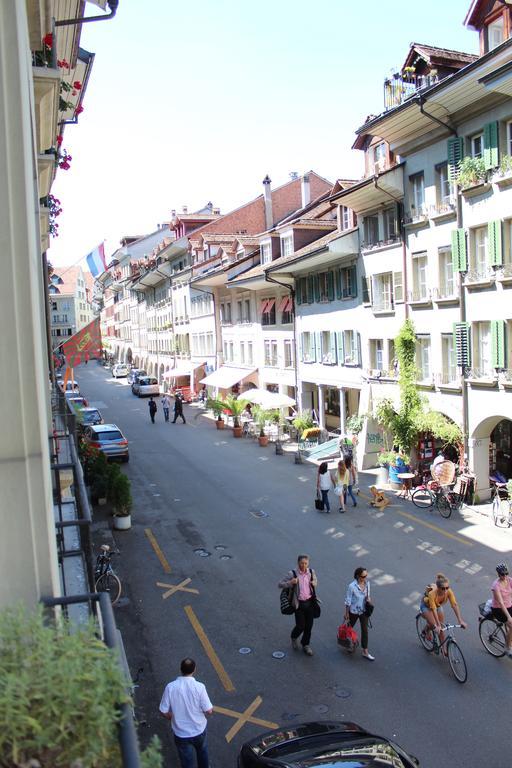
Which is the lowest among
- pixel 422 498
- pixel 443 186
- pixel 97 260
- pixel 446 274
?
pixel 422 498

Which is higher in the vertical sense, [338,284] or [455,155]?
[455,155]

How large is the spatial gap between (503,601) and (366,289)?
18369 millimetres

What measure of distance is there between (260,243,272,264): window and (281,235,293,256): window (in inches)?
38.8

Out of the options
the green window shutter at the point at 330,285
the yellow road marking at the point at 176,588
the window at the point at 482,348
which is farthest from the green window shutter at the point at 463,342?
the yellow road marking at the point at 176,588

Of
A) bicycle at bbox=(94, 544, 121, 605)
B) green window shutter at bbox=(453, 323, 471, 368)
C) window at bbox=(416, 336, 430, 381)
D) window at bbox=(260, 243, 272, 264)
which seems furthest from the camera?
window at bbox=(260, 243, 272, 264)

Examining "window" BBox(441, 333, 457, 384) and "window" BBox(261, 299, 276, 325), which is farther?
"window" BBox(261, 299, 276, 325)

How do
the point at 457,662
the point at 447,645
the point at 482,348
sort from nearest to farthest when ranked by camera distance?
the point at 457,662, the point at 447,645, the point at 482,348

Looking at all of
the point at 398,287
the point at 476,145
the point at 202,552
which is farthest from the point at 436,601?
the point at 398,287

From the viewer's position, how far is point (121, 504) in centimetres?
1922

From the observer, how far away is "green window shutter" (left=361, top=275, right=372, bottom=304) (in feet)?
89.1

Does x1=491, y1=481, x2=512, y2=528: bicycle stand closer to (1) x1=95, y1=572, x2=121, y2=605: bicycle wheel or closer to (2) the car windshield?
(1) x1=95, y1=572, x2=121, y2=605: bicycle wheel

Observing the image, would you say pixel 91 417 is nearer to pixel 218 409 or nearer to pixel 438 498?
pixel 218 409

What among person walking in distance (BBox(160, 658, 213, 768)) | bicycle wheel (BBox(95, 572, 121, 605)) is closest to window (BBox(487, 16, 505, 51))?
bicycle wheel (BBox(95, 572, 121, 605))

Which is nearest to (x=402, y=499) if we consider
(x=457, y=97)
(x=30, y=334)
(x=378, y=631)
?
(x=378, y=631)
